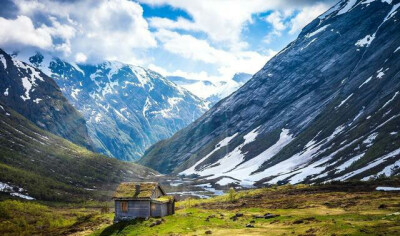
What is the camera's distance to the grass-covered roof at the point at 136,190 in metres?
64.9

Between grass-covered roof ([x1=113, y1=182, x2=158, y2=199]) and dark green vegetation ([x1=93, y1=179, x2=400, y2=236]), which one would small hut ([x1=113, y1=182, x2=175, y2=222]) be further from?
dark green vegetation ([x1=93, y1=179, x2=400, y2=236])

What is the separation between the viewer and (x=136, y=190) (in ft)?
220

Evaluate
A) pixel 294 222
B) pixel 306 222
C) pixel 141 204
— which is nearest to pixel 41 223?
pixel 141 204

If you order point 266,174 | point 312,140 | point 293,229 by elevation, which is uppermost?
point 312,140

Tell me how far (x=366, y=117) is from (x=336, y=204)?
113882mm

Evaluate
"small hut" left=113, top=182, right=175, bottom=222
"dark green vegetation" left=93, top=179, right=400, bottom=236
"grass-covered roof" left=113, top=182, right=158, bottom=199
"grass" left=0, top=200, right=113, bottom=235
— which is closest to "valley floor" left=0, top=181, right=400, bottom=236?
"dark green vegetation" left=93, top=179, right=400, bottom=236

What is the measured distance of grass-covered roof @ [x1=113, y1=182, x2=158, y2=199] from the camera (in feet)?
213

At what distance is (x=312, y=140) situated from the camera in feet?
624

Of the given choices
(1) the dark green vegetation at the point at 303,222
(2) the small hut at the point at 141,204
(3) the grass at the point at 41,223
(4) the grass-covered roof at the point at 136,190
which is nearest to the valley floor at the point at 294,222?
(1) the dark green vegetation at the point at 303,222

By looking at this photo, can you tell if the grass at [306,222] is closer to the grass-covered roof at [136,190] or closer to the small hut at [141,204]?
the small hut at [141,204]

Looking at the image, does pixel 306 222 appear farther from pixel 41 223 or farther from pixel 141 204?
pixel 41 223

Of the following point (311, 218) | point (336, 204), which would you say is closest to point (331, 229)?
point (311, 218)

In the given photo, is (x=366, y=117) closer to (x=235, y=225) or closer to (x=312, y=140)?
(x=312, y=140)

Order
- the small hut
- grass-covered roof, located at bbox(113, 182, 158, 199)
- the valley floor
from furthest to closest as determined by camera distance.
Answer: grass-covered roof, located at bbox(113, 182, 158, 199) < the small hut < the valley floor
